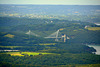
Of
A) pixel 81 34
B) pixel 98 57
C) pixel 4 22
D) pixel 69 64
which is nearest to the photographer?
pixel 69 64

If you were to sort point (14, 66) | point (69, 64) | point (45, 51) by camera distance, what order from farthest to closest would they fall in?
point (45, 51) < point (69, 64) < point (14, 66)

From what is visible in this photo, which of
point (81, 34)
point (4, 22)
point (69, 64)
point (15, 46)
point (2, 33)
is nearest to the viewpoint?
point (69, 64)

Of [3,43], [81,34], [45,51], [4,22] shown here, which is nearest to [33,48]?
[45,51]

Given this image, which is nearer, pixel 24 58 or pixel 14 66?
pixel 14 66

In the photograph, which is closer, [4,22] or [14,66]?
[14,66]

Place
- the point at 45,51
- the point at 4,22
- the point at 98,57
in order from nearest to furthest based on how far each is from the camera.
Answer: the point at 98,57 → the point at 45,51 → the point at 4,22

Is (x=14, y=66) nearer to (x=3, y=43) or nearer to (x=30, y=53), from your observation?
(x=30, y=53)

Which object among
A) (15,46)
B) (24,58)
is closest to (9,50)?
(15,46)

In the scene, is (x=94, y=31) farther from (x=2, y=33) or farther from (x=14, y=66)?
(x=14, y=66)

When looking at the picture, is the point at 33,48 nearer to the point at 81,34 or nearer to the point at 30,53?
the point at 30,53
